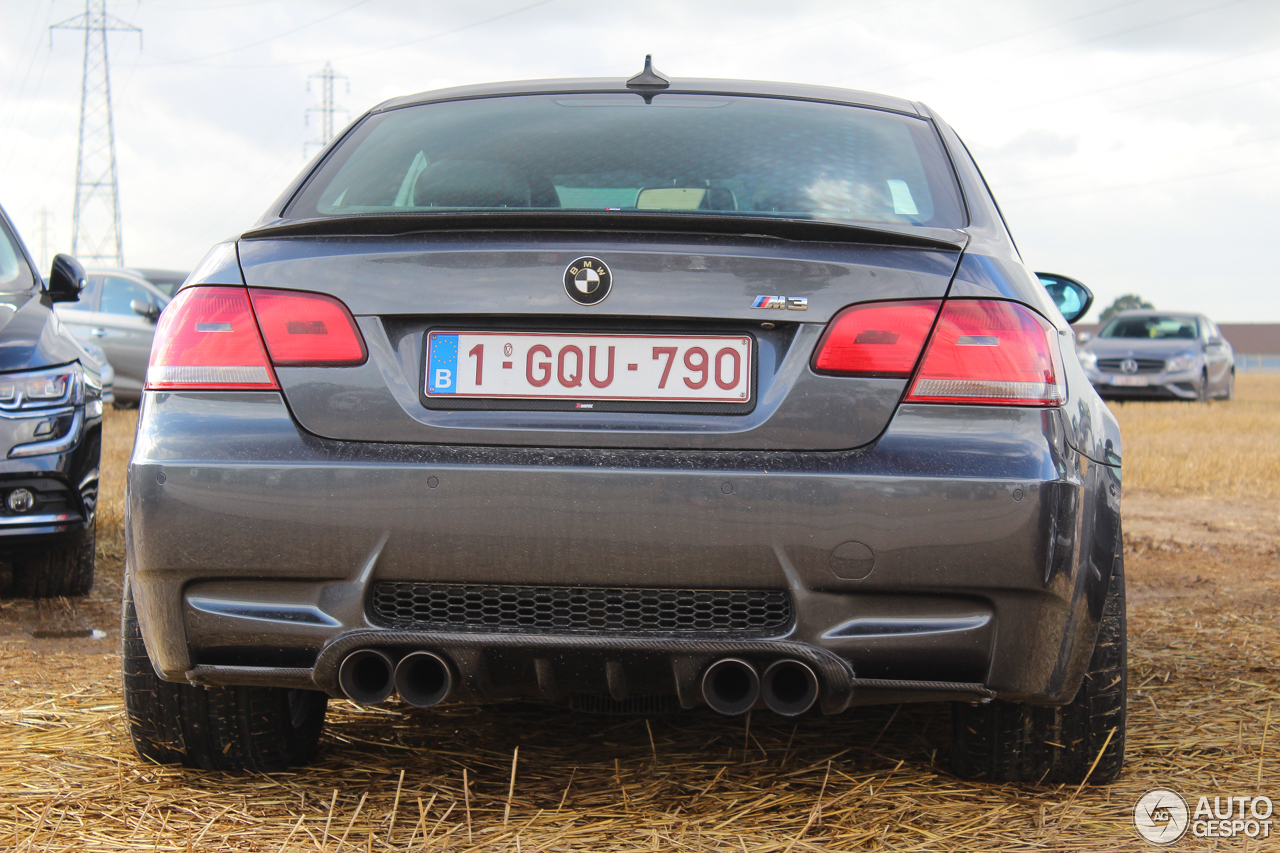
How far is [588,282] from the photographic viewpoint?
225 cm

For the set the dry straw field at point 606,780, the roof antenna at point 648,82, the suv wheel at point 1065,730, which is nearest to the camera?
the dry straw field at point 606,780

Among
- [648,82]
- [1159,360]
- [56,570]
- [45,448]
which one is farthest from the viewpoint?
[1159,360]

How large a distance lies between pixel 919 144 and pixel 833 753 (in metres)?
1.44

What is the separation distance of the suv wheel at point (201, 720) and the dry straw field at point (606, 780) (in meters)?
0.05

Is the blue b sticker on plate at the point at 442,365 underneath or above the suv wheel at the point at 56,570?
above

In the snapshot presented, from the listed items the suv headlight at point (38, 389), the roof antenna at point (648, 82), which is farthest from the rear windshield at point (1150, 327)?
the roof antenna at point (648, 82)

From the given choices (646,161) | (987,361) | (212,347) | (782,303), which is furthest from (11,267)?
(987,361)

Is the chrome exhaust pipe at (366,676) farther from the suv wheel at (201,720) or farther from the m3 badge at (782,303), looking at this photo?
the m3 badge at (782,303)

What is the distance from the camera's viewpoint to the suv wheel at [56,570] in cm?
494

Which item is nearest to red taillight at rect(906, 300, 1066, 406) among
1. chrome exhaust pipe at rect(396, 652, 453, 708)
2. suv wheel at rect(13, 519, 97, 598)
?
chrome exhaust pipe at rect(396, 652, 453, 708)

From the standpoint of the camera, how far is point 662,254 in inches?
89.0

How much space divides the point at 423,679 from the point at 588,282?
30.3 inches

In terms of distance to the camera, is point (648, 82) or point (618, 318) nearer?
point (618, 318)

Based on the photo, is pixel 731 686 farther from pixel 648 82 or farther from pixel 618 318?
pixel 648 82
